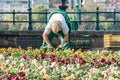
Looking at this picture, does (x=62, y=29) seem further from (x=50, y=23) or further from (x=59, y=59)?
(x=59, y=59)

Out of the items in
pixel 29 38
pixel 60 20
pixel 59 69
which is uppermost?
pixel 60 20

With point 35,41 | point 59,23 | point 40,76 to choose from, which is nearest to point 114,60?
point 59,23

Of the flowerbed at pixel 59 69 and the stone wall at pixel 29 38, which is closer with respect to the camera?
the flowerbed at pixel 59 69

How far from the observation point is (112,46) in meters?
18.8

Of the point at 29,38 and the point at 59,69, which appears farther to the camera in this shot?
the point at 29,38

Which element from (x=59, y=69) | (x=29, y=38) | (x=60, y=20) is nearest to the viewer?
(x=59, y=69)

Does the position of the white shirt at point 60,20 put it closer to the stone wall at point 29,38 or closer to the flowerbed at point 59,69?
the flowerbed at point 59,69

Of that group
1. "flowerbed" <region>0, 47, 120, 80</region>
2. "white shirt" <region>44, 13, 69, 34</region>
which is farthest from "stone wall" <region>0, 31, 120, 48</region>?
"flowerbed" <region>0, 47, 120, 80</region>

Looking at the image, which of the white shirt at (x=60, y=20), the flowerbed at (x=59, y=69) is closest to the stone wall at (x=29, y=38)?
the white shirt at (x=60, y=20)

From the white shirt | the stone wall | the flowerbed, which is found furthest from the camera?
the stone wall

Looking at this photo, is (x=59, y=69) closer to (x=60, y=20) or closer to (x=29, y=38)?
(x=60, y=20)

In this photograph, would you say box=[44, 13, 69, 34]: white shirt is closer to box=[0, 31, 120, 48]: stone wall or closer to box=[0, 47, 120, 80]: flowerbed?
box=[0, 47, 120, 80]: flowerbed

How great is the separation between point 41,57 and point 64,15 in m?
1.93

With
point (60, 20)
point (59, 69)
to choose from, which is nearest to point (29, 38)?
point (60, 20)
